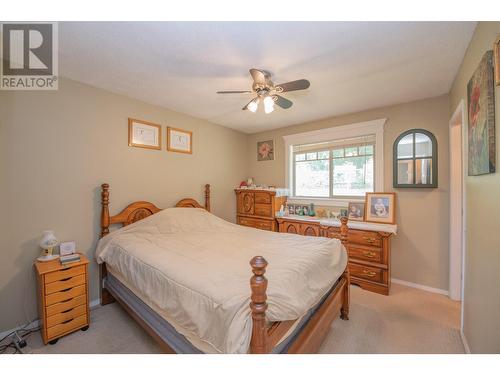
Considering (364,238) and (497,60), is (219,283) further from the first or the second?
(364,238)

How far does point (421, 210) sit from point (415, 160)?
0.71 m

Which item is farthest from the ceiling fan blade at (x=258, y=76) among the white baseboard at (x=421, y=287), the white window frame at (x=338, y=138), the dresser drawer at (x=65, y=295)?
the white baseboard at (x=421, y=287)

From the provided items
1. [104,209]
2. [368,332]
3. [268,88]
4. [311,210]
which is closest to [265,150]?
[311,210]

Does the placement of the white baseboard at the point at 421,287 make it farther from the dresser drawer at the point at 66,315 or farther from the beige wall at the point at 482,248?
the dresser drawer at the point at 66,315

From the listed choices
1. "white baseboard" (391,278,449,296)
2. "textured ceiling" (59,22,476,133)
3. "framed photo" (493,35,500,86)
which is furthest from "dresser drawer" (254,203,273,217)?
"framed photo" (493,35,500,86)

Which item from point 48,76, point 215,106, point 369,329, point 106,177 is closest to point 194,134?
point 215,106

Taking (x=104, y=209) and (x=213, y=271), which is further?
(x=104, y=209)

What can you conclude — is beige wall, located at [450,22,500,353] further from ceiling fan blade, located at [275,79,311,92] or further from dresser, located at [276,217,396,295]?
ceiling fan blade, located at [275,79,311,92]

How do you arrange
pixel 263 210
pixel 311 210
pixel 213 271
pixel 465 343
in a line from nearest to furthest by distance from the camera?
1. pixel 213 271
2. pixel 465 343
3. pixel 311 210
4. pixel 263 210

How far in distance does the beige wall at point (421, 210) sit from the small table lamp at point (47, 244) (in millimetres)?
4261

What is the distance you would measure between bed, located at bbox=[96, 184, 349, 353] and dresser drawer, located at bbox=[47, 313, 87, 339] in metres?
0.33

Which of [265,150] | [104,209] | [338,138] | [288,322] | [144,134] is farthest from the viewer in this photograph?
[265,150]

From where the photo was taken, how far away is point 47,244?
2033mm

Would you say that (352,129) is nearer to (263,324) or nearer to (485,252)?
(485,252)
